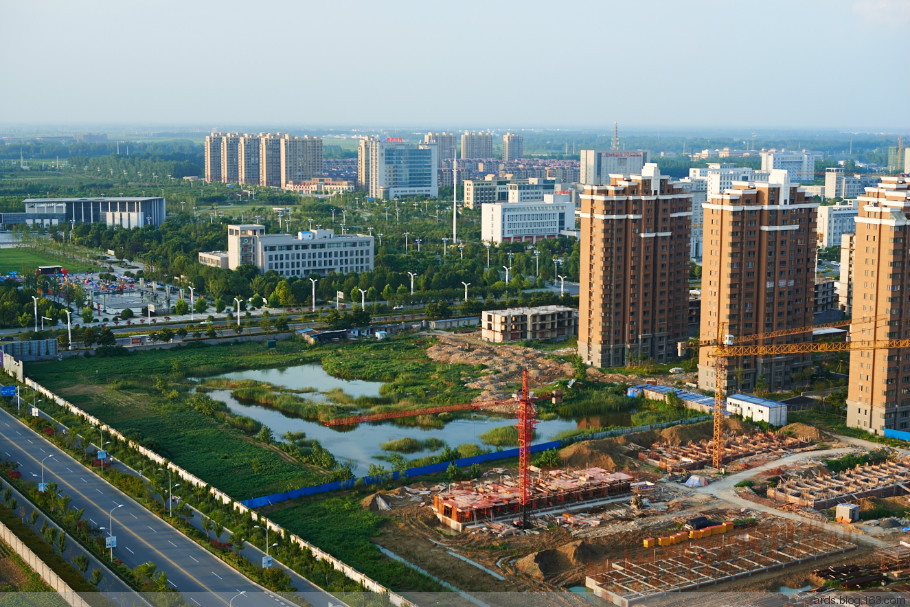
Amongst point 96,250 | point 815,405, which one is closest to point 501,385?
point 815,405

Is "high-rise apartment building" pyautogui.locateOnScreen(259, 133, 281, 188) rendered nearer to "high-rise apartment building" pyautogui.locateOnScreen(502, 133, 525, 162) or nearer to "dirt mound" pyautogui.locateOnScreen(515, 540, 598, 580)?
"high-rise apartment building" pyautogui.locateOnScreen(502, 133, 525, 162)

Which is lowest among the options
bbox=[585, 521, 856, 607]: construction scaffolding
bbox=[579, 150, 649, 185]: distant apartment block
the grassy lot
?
bbox=[585, 521, 856, 607]: construction scaffolding

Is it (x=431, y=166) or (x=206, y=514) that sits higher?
(x=431, y=166)

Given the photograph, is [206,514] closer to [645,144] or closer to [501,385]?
[501,385]

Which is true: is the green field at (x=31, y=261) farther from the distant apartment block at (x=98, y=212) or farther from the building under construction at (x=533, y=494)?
the building under construction at (x=533, y=494)

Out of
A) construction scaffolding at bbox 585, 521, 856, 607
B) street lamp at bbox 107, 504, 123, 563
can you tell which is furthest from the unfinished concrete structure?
street lamp at bbox 107, 504, 123, 563

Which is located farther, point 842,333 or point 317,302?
point 317,302
